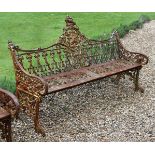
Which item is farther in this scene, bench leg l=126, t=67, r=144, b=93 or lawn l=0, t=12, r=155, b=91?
lawn l=0, t=12, r=155, b=91

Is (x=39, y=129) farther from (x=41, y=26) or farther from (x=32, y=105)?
(x=41, y=26)

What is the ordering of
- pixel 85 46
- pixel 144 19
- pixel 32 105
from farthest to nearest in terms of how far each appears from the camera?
pixel 144 19
pixel 85 46
pixel 32 105

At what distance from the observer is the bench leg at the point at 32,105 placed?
6473 mm

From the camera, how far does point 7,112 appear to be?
562 cm

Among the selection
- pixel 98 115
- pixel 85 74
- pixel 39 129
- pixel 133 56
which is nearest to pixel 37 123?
pixel 39 129

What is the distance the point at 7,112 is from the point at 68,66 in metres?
2.61

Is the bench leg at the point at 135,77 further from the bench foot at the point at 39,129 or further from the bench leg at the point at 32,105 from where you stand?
the bench foot at the point at 39,129

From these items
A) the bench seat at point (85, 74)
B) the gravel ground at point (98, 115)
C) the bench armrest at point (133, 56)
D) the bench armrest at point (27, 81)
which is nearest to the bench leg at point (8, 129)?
the gravel ground at point (98, 115)

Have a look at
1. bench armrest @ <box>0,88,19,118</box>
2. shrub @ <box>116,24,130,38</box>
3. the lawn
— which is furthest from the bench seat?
shrub @ <box>116,24,130,38</box>

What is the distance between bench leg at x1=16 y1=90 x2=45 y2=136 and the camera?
647 centimetres

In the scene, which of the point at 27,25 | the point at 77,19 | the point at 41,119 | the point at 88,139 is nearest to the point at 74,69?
the point at 41,119

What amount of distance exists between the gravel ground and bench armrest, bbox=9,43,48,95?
0.59 m

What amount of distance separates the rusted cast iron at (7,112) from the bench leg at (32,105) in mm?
787

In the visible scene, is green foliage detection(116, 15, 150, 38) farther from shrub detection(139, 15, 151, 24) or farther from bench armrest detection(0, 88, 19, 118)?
bench armrest detection(0, 88, 19, 118)
